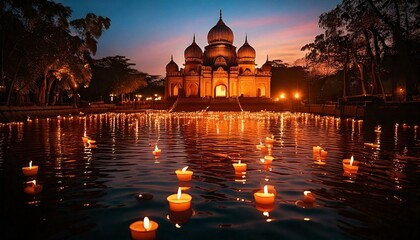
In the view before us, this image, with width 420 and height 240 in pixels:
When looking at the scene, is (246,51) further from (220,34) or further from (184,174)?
(184,174)

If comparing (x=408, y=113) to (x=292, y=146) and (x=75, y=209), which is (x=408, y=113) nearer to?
(x=292, y=146)

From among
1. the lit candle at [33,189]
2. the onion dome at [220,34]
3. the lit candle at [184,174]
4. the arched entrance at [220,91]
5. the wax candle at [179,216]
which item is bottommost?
the wax candle at [179,216]

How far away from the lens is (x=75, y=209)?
4574 millimetres

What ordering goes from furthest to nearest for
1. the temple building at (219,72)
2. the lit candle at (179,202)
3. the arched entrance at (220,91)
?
the arched entrance at (220,91) < the temple building at (219,72) < the lit candle at (179,202)

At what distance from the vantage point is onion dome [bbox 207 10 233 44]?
67312 millimetres

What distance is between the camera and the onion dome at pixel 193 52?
68.6 meters

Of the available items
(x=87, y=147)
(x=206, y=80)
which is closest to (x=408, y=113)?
(x=87, y=147)

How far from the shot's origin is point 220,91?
67562 mm

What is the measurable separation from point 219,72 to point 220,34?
8.50 metres

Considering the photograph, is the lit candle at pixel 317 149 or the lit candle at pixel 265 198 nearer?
the lit candle at pixel 265 198

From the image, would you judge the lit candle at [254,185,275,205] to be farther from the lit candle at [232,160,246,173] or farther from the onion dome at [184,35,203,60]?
the onion dome at [184,35,203,60]

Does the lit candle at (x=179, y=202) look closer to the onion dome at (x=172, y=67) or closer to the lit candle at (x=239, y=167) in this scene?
the lit candle at (x=239, y=167)

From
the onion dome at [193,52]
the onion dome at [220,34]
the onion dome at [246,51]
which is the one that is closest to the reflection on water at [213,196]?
the onion dome at [246,51]

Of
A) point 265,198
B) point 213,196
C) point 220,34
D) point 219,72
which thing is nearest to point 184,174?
point 213,196
